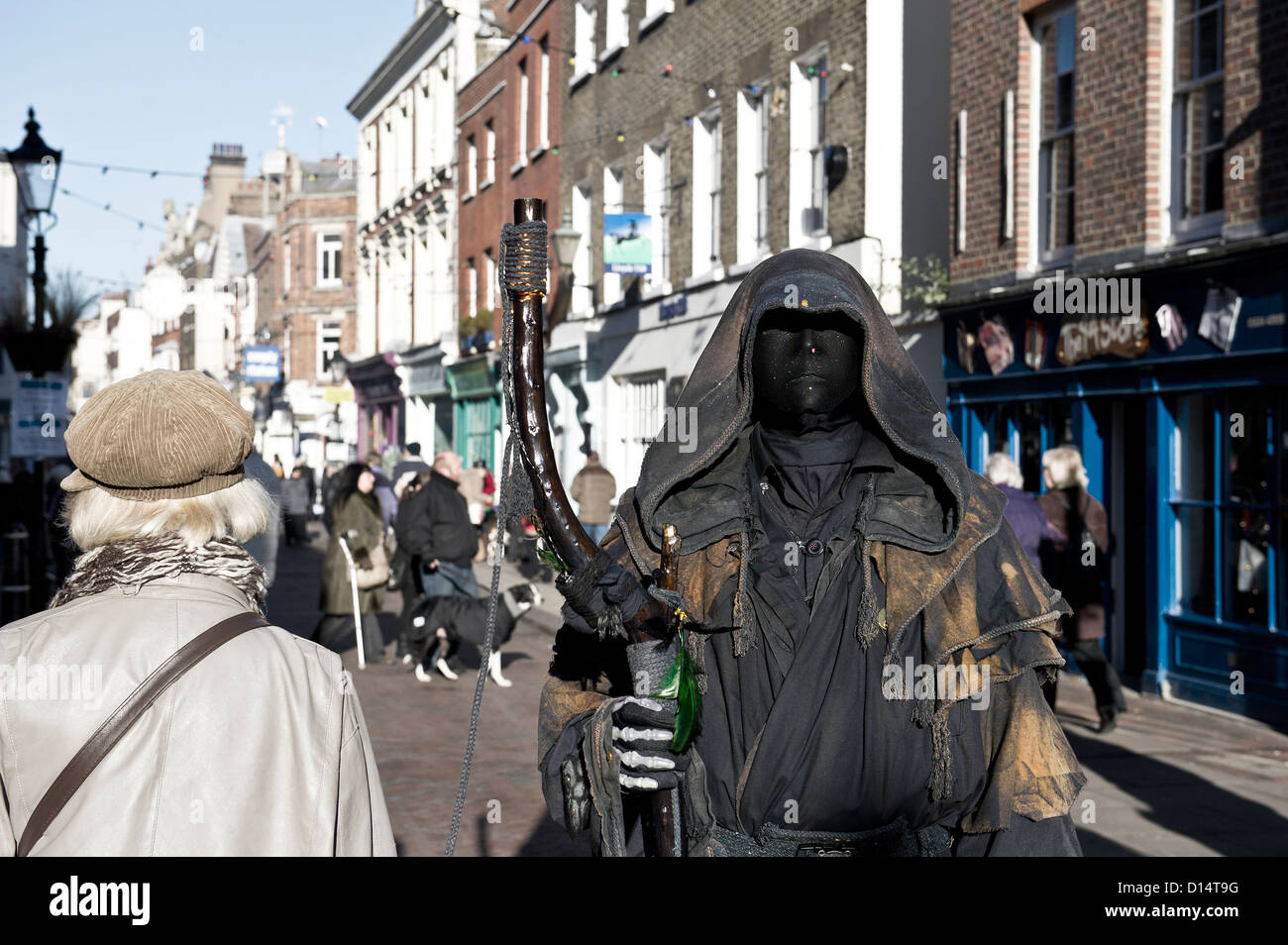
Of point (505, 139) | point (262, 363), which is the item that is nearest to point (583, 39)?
point (505, 139)

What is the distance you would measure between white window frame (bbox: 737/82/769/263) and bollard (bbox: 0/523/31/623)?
972cm

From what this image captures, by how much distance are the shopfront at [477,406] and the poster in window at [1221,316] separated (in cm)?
2040

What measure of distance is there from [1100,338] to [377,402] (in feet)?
119

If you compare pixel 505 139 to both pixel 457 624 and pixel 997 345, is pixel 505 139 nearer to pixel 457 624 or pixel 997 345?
pixel 997 345

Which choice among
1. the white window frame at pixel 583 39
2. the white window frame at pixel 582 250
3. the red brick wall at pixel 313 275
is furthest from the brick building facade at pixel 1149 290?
the red brick wall at pixel 313 275

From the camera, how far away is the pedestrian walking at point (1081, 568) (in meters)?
9.86

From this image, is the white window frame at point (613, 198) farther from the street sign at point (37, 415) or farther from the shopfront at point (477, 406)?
the street sign at point (37, 415)

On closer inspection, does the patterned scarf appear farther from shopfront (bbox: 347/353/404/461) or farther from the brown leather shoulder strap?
shopfront (bbox: 347/353/404/461)

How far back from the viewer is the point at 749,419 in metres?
3.14

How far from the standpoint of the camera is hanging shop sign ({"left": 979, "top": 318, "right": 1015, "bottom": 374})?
1327 centimetres

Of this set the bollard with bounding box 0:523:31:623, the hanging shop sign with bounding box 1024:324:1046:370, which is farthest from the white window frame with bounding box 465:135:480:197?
the hanging shop sign with bounding box 1024:324:1046:370

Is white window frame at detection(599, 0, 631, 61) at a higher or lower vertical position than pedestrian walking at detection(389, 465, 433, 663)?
higher

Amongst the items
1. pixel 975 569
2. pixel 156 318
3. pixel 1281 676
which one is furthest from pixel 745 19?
pixel 156 318
